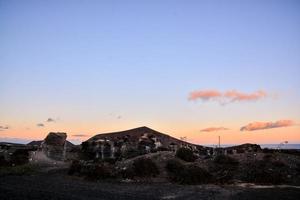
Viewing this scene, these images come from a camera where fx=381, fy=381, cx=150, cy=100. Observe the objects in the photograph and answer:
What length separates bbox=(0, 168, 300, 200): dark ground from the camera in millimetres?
19125

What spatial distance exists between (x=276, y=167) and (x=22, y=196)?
64.7 ft

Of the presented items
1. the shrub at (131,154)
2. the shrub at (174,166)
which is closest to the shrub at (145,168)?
the shrub at (174,166)

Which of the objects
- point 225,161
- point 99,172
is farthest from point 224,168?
point 99,172

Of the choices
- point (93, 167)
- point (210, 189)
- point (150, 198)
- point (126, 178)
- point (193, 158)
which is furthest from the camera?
point (193, 158)

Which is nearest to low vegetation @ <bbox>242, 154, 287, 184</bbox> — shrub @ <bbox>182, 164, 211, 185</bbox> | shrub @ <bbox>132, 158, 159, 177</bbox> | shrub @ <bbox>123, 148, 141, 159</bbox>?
shrub @ <bbox>182, 164, 211, 185</bbox>

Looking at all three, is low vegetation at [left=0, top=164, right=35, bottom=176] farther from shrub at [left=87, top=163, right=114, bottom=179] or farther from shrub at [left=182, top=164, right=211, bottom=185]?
shrub at [left=182, top=164, right=211, bottom=185]

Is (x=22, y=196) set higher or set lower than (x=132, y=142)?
lower

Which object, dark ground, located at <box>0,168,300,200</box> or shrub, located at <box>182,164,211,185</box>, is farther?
shrub, located at <box>182,164,211,185</box>

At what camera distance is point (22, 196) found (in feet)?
59.4

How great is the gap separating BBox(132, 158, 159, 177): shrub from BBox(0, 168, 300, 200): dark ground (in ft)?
10.0

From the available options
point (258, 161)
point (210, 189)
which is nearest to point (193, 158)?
point (258, 161)

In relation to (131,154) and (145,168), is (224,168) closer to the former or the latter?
(145,168)

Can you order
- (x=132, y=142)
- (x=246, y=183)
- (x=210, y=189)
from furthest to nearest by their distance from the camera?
1. (x=132, y=142)
2. (x=246, y=183)
3. (x=210, y=189)

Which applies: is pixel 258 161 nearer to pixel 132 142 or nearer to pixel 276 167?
pixel 276 167
